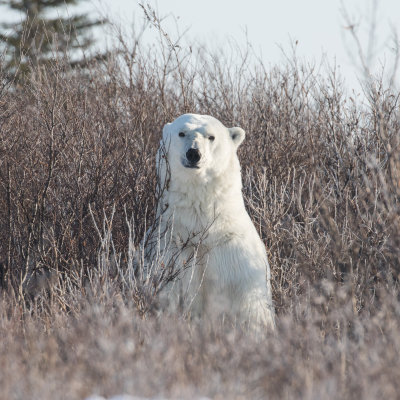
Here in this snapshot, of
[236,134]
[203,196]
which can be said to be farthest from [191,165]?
[236,134]

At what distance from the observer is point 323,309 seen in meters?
3.62

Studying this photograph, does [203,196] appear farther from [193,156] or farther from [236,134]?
[236,134]

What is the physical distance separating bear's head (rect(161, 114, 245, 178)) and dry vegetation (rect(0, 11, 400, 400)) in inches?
→ 16.4

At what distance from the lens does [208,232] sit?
3.63 metres

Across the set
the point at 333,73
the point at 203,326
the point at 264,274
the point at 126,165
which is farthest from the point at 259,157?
the point at 203,326

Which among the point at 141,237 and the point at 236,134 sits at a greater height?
the point at 236,134

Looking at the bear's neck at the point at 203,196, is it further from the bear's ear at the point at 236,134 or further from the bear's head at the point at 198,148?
the bear's ear at the point at 236,134

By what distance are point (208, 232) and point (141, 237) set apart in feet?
2.98

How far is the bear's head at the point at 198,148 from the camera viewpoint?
3.68 m

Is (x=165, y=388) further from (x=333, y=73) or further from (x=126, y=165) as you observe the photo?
(x=333, y=73)

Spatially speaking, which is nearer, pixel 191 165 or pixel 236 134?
pixel 191 165

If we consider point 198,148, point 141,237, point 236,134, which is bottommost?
point 141,237

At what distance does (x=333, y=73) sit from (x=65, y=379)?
4687 mm

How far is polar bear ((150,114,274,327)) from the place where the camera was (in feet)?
11.7
